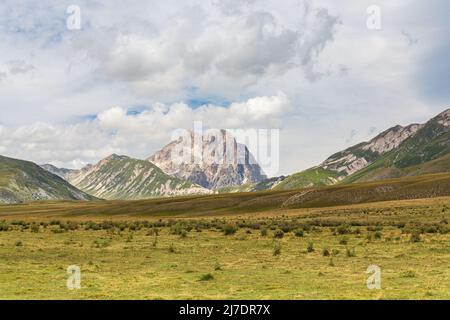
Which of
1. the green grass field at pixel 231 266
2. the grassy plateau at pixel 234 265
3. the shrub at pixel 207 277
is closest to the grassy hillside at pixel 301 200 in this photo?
the grassy plateau at pixel 234 265

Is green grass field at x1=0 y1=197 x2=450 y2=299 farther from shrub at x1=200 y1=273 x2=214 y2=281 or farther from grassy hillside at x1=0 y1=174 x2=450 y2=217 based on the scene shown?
grassy hillside at x1=0 y1=174 x2=450 y2=217

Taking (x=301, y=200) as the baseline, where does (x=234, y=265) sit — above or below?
below

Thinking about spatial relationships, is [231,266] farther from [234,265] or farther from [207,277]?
[207,277]

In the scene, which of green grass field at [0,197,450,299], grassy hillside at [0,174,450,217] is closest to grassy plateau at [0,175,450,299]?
green grass field at [0,197,450,299]

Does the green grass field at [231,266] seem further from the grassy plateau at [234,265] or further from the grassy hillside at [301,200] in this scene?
the grassy hillside at [301,200]

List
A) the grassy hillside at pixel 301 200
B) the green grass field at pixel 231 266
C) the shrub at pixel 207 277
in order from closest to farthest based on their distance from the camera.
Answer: the green grass field at pixel 231 266 → the shrub at pixel 207 277 → the grassy hillside at pixel 301 200

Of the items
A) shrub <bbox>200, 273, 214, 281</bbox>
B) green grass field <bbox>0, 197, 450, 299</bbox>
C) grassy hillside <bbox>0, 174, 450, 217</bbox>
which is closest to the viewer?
green grass field <bbox>0, 197, 450, 299</bbox>

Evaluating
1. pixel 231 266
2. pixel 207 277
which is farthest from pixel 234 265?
pixel 207 277

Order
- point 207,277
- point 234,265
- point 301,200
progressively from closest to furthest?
point 207,277
point 234,265
point 301,200

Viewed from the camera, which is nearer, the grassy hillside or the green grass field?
the green grass field

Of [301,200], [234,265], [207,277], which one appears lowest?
[234,265]

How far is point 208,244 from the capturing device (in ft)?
137

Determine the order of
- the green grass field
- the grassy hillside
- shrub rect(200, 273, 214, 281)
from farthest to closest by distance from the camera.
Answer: the grassy hillside, shrub rect(200, 273, 214, 281), the green grass field
